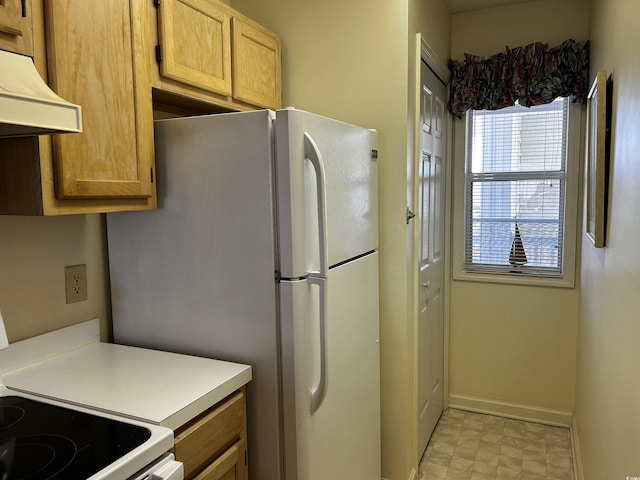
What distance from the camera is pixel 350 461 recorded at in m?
1.85

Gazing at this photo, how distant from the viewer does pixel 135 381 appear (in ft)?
4.63

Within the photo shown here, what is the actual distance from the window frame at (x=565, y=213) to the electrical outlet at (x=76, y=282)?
2288mm

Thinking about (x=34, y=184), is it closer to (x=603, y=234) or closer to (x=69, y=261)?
(x=69, y=261)

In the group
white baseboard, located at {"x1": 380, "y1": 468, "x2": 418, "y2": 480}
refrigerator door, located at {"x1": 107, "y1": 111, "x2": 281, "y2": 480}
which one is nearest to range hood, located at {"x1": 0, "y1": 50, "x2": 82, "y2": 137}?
refrigerator door, located at {"x1": 107, "y1": 111, "x2": 281, "y2": 480}

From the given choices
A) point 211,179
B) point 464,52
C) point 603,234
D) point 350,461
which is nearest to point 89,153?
point 211,179

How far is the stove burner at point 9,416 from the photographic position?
1.21 meters

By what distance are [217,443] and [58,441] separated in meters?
0.43

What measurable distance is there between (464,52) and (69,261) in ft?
8.43

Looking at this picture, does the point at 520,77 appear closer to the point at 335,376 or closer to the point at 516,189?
the point at 516,189

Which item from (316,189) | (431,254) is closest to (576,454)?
(431,254)

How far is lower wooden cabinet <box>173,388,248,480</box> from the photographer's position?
4.15 ft

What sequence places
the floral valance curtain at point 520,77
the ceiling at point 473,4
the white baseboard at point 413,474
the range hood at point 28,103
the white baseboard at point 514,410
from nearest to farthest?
the range hood at point 28,103 < the white baseboard at point 413,474 < the floral valance curtain at point 520,77 < the ceiling at point 473,4 < the white baseboard at point 514,410

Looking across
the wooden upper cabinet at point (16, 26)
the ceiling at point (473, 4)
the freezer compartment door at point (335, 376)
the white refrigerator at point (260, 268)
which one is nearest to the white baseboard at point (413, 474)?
the freezer compartment door at point (335, 376)

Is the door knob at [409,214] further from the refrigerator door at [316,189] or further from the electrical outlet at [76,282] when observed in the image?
the electrical outlet at [76,282]
